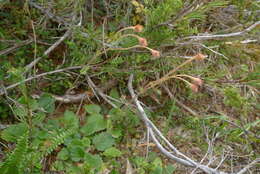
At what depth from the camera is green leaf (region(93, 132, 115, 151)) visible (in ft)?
5.19

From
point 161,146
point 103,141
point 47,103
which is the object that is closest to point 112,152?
point 103,141

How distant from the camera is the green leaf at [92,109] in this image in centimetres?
163

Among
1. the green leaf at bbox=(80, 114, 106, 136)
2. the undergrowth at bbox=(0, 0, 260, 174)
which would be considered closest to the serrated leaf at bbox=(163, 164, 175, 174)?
the undergrowth at bbox=(0, 0, 260, 174)

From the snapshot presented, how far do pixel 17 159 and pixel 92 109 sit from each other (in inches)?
21.4

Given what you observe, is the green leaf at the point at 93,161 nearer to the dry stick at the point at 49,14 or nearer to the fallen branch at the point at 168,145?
the fallen branch at the point at 168,145

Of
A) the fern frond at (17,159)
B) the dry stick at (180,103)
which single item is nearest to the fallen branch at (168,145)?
the dry stick at (180,103)

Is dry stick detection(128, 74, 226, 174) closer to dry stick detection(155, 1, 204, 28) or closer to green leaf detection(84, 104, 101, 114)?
green leaf detection(84, 104, 101, 114)

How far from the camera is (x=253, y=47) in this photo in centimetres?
194

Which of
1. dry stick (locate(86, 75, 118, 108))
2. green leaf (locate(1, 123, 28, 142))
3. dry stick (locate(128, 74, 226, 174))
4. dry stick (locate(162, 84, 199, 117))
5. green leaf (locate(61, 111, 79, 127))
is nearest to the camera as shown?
dry stick (locate(128, 74, 226, 174))

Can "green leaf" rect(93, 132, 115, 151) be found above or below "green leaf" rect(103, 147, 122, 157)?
above

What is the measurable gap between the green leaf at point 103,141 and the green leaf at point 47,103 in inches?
10.4

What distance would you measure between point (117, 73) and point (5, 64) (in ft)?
1.76

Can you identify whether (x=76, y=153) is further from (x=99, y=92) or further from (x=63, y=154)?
(x=99, y=92)

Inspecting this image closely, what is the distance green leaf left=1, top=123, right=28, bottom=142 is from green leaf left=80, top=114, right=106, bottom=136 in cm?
29
